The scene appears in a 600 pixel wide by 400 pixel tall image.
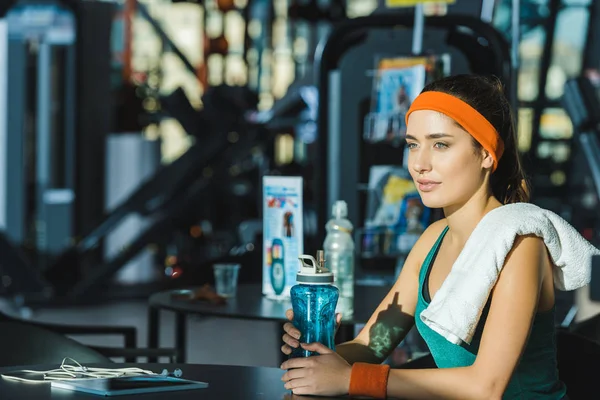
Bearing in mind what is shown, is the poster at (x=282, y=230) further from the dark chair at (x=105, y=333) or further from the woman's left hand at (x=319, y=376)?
the woman's left hand at (x=319, y=376)

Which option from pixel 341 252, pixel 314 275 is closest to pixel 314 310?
pixel 314 275

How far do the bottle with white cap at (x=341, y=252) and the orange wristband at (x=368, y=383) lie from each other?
109 cm

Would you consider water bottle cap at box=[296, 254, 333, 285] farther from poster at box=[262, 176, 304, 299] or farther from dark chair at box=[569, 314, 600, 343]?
poster at box=[262, 176, 304, 299]

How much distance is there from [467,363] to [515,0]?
3472mm

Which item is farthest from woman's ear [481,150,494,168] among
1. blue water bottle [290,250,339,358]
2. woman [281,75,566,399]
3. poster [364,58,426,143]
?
poster [364,58,426,143]

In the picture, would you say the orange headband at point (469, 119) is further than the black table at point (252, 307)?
No

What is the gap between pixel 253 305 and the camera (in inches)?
114

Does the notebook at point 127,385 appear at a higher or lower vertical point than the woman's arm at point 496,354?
lower

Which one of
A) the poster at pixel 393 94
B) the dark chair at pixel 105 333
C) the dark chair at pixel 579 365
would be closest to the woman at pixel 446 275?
the dark chair at pixel 579 365

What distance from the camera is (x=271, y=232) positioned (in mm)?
3027

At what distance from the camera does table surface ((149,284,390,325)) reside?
2643 millimetres

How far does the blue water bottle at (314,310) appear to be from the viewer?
163 cm

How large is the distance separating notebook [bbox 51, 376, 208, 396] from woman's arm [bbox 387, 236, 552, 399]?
321 millimetres

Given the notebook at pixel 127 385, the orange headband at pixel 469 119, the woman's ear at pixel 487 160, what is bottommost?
the notebook at pixel 127 385
